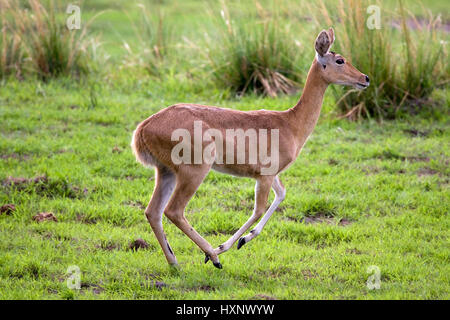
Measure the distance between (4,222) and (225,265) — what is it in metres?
2.39

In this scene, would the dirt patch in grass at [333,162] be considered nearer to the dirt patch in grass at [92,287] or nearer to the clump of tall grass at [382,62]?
the clump of tall grass at [382,62]

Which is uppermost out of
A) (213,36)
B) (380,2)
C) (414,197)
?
(380,2)

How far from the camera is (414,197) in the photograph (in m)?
7.59

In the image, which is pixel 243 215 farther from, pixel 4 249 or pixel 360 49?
pixel 360 49

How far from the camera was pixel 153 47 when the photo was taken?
1309 cm

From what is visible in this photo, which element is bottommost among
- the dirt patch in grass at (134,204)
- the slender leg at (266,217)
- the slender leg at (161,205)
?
the dirt patch in grass at (134,204)

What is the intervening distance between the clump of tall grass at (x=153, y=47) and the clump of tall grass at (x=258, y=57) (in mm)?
1453

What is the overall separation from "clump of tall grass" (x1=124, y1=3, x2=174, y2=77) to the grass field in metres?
1.35

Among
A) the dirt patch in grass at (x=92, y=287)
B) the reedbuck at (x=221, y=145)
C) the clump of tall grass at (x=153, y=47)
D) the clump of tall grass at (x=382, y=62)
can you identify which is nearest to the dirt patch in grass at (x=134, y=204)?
the reedbuck at (x=221, y=145)

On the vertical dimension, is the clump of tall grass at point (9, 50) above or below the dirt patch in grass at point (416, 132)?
above

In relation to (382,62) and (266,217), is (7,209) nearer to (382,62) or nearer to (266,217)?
(266,217)

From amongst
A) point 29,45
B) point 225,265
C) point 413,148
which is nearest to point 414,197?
point 413,148

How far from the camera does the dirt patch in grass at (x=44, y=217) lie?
22.6 feet

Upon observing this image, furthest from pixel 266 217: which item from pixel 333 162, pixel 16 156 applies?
pixel 16 156
